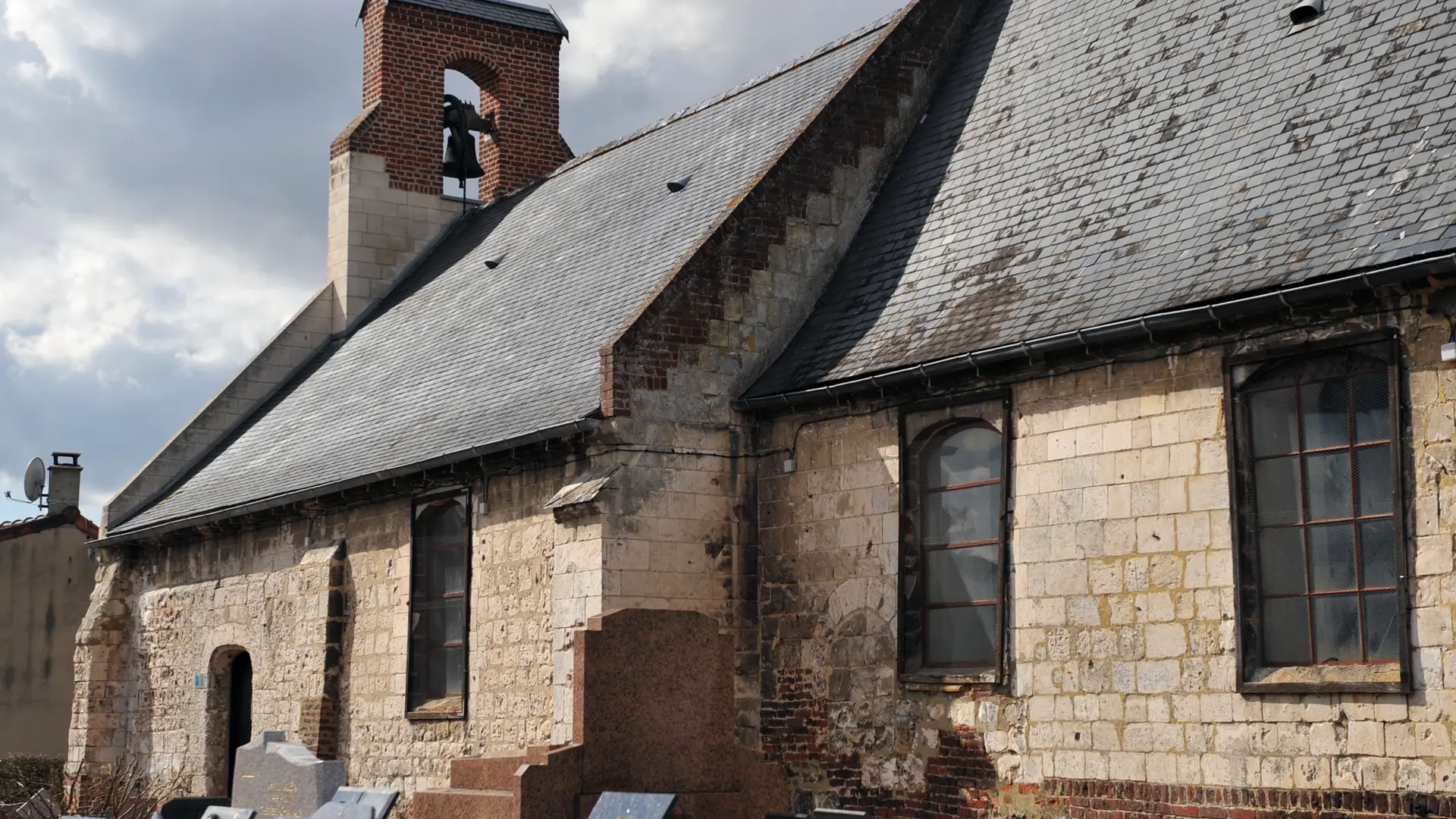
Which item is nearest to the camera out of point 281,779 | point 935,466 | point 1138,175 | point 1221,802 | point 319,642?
point 1221,802

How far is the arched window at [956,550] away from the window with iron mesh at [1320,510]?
225cm

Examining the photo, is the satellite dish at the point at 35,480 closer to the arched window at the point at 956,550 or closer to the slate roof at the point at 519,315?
the slate roof at the point at 519,315

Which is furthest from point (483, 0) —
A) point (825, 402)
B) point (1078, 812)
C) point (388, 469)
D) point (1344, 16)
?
point (1078, 812)

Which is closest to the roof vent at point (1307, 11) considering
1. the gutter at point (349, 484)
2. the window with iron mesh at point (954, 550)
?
the window with iron mesh at point (954, 550)

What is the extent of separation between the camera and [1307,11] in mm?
14273

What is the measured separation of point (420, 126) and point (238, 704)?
9427 mm

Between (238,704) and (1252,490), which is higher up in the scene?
(1252,490)

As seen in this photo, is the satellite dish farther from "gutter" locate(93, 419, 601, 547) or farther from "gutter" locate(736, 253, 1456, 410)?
"gutter" locate(736, 253, 1456, 410)

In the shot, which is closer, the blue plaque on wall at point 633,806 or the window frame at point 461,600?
the blue plaque on wall at point 633,806

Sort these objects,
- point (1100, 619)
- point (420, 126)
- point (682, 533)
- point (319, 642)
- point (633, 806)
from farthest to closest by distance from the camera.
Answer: point (420, 126), point (319, 642), point (682, 533), point (1100, 619), point (633, 806)

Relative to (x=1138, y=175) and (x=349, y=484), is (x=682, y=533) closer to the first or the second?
(x=349, y=484)

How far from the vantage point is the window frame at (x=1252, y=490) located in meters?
11.0

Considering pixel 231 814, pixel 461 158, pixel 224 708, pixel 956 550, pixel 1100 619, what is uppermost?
pixel 461 158

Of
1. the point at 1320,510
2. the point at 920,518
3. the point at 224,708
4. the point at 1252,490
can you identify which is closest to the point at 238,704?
the point at 224,708
